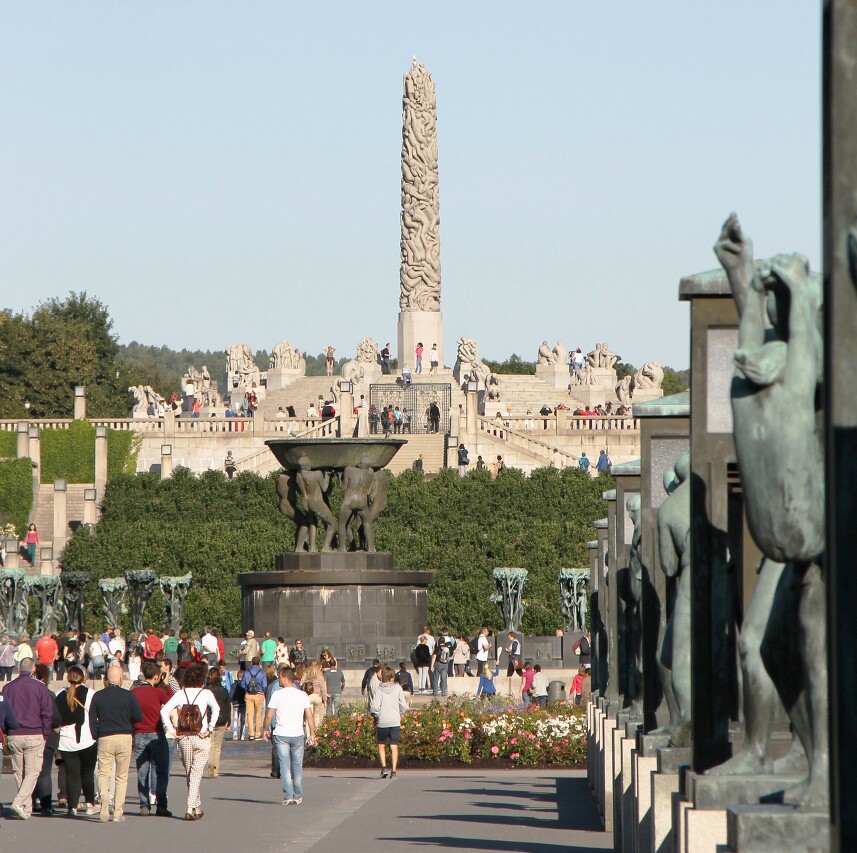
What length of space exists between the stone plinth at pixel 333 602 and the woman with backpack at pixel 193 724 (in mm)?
15138

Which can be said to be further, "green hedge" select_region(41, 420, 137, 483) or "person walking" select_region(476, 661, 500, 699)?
"green hedge" select_region(41, 420, 137, 483)

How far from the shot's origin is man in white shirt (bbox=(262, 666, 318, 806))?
15891mm

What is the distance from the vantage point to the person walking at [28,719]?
1448cm

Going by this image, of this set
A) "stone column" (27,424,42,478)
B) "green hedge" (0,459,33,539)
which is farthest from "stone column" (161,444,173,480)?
"stone column" (27,424,42,478)

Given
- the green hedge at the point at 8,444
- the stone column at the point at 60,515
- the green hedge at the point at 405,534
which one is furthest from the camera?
the green hedge at the point at 8,444

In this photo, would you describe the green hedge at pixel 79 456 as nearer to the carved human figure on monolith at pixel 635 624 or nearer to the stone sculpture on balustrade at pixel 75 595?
the stone sculpture on balustrade at pixel 75 595

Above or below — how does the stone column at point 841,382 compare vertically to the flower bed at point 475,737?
above

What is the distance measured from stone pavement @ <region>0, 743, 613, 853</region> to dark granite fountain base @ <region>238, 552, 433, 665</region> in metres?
10.6

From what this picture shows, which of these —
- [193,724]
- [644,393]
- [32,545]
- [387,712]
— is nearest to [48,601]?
[32,545]

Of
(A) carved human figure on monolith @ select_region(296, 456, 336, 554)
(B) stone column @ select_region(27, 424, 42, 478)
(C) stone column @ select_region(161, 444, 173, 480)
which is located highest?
(B) stone column @ select_region(27, 424, 42, 478)

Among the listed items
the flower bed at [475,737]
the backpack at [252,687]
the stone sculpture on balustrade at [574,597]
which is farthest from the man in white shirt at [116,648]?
the stone sculpture on balustrade at [574,597]

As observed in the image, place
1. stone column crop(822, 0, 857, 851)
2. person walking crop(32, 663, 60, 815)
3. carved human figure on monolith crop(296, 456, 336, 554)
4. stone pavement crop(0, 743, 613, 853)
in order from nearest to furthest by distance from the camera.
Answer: stone column crop(822, 0, 857, 851) → stone pavement crop(0, 743, 613, 853) → person walking crop(32, 663, 60, 815) → carved human figure on monolith crop(296, 456, 336, 554)

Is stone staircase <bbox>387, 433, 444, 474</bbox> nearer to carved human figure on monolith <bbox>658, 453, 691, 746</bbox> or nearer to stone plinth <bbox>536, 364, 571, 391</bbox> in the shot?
stone plinth <bbox>536, 364, 571, 391</bbox>

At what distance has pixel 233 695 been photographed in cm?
2455
